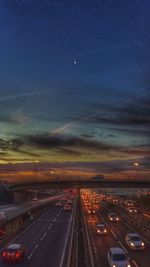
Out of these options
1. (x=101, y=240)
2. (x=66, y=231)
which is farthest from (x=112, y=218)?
(x=101, y=240)

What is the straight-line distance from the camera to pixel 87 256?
4566 centimetres

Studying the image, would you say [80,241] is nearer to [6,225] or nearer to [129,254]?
[129,254]

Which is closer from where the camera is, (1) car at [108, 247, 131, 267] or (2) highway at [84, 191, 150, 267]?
(1) car at [108, 247, 131, 267]

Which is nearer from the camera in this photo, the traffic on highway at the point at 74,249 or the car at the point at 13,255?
the traffic on highway at the point at 74,249

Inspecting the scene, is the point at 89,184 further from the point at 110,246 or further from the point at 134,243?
the point at 134,243

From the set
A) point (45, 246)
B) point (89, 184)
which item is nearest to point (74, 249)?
point (45, 246)

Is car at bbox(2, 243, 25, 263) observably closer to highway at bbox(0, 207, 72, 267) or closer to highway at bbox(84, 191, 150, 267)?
highway at bbox(0, 207, 72, 267)

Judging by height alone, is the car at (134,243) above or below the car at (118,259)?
above

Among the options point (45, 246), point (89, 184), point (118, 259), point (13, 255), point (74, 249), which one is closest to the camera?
point (118, 259)

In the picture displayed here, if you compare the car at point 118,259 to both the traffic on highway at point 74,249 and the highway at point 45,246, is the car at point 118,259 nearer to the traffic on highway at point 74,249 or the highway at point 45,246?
the traffic on highway at point 74,249

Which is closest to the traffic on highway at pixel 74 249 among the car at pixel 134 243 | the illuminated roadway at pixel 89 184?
the car at pixel 134 243

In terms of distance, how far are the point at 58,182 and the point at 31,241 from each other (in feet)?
294

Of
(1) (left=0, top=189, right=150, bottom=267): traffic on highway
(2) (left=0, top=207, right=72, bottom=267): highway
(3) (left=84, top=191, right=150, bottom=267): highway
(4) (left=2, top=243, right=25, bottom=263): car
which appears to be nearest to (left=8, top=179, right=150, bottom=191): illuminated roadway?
(2) (left=0, top=207, right=72, bottom=267): highway

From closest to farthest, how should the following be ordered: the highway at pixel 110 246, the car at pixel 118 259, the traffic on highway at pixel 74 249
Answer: the car at pixel 118 259 < the traffic on highway at pixel 74 249 < the highway at pixel 110 246
